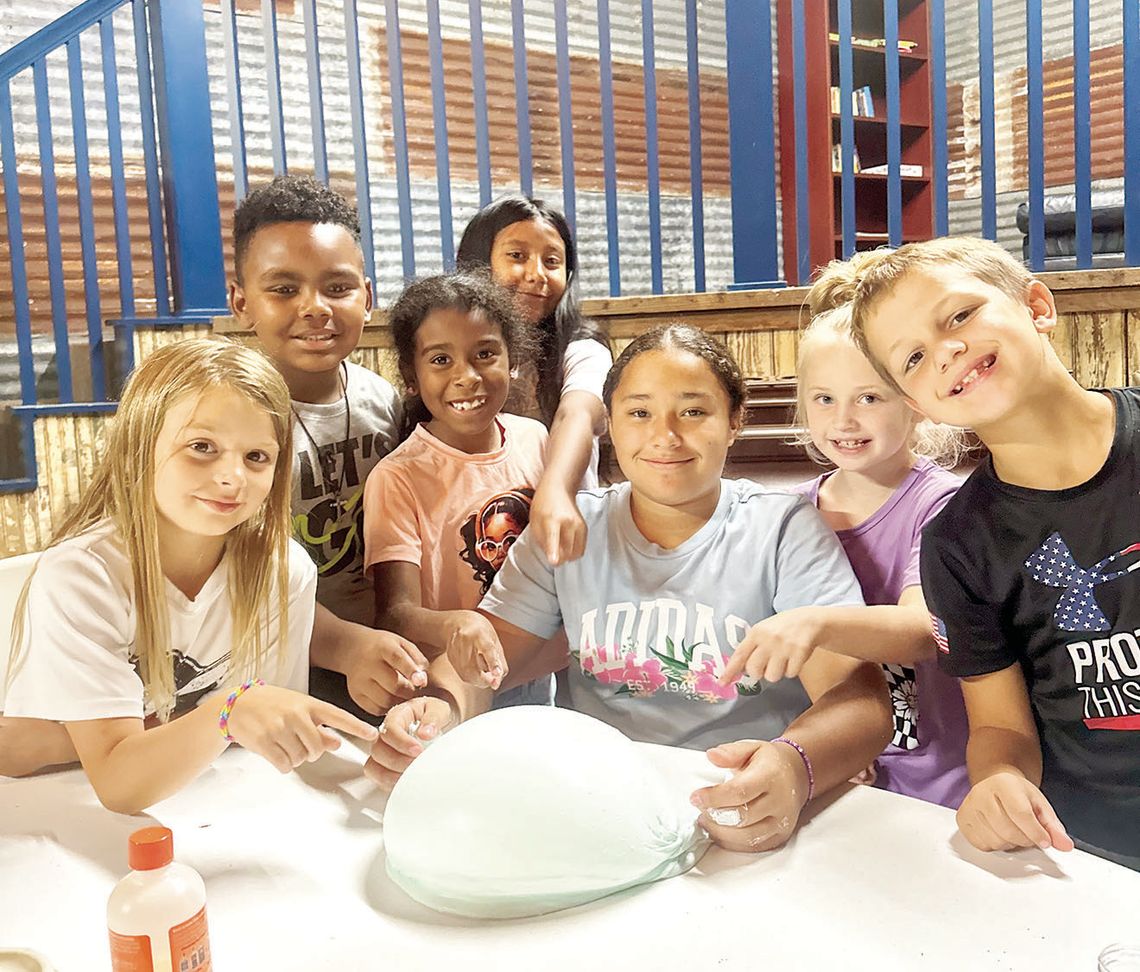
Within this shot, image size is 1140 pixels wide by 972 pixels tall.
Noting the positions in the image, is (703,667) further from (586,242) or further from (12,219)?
(12,219)

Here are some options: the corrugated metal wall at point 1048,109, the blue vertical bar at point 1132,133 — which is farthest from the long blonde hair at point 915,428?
the corrugated metal wall at point 1048,109

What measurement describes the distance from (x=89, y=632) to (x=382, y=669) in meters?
0.33

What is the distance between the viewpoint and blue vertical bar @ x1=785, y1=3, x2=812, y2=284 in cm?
130

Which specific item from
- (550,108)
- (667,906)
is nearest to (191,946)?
(667,906)

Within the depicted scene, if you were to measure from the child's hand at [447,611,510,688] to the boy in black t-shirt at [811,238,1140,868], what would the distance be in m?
0.49

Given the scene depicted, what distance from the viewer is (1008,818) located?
2.72ft

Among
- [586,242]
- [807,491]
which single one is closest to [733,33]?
[586,242]

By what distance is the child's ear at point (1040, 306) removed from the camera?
3.09 feet

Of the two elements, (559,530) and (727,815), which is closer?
(727,815)

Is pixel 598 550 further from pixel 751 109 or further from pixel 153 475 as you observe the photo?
pixel 751 109

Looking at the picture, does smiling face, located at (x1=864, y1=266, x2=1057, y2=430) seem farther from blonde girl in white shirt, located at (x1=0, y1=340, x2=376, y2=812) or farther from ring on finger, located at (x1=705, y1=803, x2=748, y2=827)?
blonde girl in white shirt, located at (x1=0, y1=340, x2=376, y2=812)

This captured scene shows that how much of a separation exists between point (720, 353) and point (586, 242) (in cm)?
37

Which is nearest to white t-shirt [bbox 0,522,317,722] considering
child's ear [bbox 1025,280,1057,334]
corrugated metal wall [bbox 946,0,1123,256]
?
child's ear [bbox 1025,280,1057,334]

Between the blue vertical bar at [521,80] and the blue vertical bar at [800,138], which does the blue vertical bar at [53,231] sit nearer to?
the blue vertical bar at [521,80]
